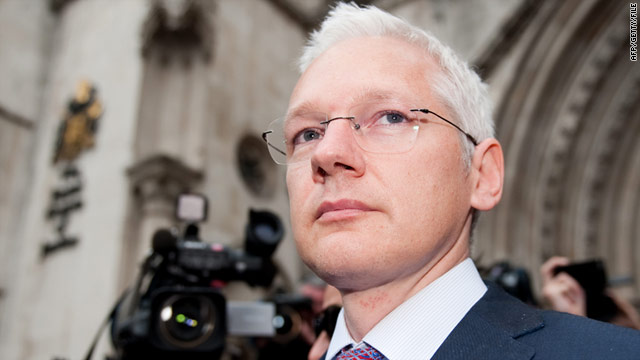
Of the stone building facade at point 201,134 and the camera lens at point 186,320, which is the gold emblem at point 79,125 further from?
the camera lens at point 186,320

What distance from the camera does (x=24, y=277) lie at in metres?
7.39

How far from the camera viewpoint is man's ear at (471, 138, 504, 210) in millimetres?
1334

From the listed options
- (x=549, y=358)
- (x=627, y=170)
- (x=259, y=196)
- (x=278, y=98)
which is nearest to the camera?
(x=549, y=358)

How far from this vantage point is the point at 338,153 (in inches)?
47.0

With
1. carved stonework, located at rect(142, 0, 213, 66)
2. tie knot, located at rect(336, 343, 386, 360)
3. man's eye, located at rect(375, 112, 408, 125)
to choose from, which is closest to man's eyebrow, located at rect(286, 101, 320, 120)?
man's eye, located at rect(375, 112, 408, 125)

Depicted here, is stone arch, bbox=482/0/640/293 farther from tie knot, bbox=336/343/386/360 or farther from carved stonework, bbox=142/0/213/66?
tie knot, bbox=336/343/386/360

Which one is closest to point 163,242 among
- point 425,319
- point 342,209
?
point 342,209

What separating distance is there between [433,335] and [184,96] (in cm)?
682

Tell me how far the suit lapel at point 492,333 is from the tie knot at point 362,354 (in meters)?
0.12

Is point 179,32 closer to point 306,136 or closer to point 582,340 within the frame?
point 306,136

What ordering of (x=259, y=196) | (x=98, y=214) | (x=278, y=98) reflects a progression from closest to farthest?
(x=98, y=214), (x=259, y=196), (x=278, y=98)

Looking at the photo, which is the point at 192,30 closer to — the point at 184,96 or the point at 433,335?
the point at 184,96

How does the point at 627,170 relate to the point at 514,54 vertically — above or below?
below

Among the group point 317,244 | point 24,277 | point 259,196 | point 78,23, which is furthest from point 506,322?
point 78,23
